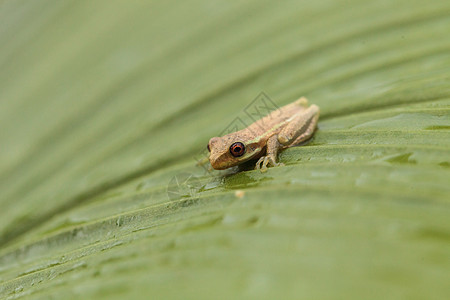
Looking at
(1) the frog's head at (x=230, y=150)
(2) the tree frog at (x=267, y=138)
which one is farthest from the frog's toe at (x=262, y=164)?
(1) the frog's head at (x=230, y=150)

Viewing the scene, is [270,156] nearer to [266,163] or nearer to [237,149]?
[266,163]

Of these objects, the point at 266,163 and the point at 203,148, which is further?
the point at 203,148

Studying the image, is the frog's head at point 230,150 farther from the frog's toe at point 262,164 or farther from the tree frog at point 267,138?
the frog's toe at point 262,164

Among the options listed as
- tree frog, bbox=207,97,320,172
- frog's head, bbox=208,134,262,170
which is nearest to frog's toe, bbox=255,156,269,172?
tree frog, bbox=207,97,320,172

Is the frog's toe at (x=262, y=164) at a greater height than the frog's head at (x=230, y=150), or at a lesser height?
lesser

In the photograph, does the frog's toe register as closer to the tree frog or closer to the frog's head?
the tree frog

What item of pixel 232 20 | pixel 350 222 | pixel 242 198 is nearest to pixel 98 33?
pixel 232 20

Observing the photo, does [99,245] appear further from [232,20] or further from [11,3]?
[11,3]

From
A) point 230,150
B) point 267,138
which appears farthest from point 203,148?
point 267,138
